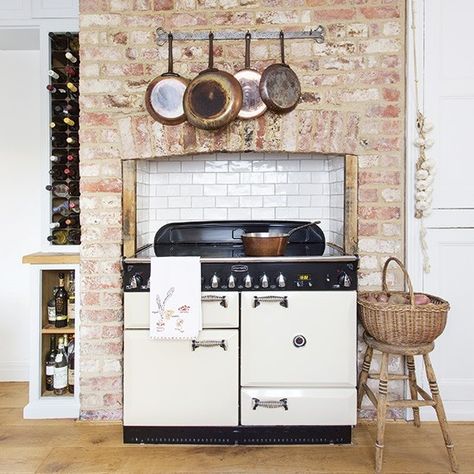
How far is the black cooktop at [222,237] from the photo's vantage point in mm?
3111

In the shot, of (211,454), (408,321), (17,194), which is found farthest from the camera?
(17,194)

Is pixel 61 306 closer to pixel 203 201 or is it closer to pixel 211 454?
pixel 203 201

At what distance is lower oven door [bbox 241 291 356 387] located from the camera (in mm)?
2623

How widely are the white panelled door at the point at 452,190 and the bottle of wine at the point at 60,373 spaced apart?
81.7 inches

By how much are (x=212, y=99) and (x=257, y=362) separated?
4.55 feet

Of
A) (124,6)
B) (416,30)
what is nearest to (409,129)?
(416,30)

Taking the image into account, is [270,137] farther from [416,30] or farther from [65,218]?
[65,218]

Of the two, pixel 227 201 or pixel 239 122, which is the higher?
pixel 239 122

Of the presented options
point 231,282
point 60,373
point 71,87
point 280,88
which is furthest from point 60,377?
point 280,88

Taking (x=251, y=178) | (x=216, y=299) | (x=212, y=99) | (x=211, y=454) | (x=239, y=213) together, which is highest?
(x=212, y=99)

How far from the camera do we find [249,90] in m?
2.77

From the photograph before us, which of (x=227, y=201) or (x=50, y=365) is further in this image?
(x=227, y=201)

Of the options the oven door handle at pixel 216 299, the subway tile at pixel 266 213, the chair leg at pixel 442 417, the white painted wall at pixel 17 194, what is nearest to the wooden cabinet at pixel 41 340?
the white painted wall at pixel 17 194

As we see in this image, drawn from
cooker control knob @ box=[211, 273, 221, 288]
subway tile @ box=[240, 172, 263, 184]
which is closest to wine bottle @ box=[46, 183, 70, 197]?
subway tile @ box=[240, 172, 263, 184]
